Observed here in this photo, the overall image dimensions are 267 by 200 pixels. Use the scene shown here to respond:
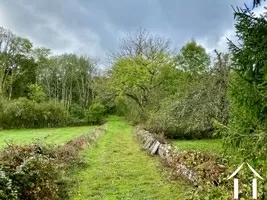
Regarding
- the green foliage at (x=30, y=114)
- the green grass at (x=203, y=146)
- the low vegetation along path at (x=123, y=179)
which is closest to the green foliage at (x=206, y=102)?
the green grass at (x=203, y=146)

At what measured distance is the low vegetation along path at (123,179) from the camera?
26.4 feet

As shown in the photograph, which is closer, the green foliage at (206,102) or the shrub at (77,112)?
the green foliage at (206,102)

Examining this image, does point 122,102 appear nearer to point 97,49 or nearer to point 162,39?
point 162,39

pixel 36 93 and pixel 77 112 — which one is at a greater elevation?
pixel 36 93

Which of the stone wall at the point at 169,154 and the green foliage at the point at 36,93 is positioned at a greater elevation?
the green foliage at the point at 36,93

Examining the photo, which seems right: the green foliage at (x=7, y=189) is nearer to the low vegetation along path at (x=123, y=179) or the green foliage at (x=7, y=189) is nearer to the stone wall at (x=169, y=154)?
the low vegetation along path at (x=123, y=179)

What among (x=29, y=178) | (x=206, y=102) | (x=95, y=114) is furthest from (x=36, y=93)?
(x=29, y=178)

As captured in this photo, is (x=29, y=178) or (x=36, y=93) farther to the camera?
(x=36, y=93)

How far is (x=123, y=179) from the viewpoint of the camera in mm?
9680

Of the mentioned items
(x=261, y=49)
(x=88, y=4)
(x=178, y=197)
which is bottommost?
(x=178, y=197)

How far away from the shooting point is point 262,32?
5.05m

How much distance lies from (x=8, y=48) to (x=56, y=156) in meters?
32.1

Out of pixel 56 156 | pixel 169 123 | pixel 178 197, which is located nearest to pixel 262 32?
pixel 178 197

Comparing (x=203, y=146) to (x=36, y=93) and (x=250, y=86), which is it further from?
(x=36, y=93)
